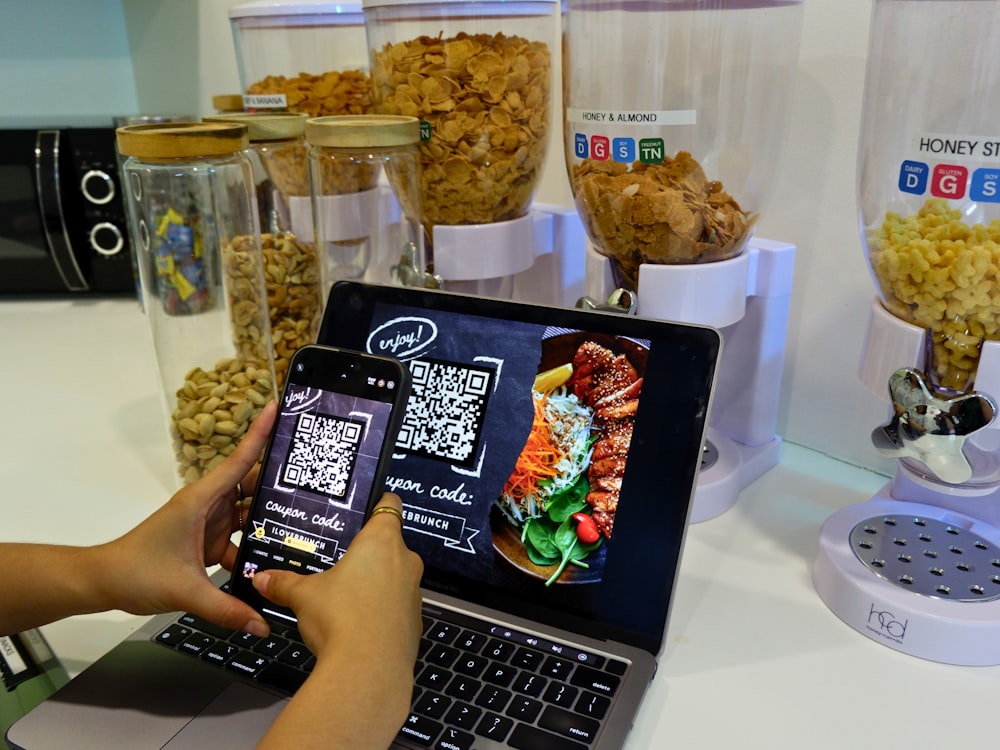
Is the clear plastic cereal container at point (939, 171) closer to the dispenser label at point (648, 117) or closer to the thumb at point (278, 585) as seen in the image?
the dispenser label at point (648, 117)

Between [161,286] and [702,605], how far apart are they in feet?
1.70

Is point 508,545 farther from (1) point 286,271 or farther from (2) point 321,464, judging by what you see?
(1) point 286,271

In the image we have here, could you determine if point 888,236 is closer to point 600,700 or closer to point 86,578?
point 600,700

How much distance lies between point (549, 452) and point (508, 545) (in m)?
0.07

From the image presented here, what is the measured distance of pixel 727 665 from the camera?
0.54m

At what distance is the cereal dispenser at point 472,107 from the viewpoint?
734 millimetres

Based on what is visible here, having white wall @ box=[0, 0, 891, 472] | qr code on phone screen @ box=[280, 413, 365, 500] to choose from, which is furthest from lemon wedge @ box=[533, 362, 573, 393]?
white wall @ box=[0, 0, 891, 472]

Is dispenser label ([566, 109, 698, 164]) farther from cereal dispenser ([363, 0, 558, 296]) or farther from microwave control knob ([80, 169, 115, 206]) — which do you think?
microwave control knob ([80, 169, 115, 206])

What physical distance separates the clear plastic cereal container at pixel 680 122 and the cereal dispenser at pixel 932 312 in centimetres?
9

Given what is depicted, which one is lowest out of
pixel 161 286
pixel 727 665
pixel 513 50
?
pixel 727 665

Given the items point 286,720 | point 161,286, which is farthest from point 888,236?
point 161,286

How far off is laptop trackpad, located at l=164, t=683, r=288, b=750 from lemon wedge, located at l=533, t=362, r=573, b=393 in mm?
247

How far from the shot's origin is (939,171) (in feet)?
1.72

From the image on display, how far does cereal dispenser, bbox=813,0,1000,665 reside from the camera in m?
0.52
